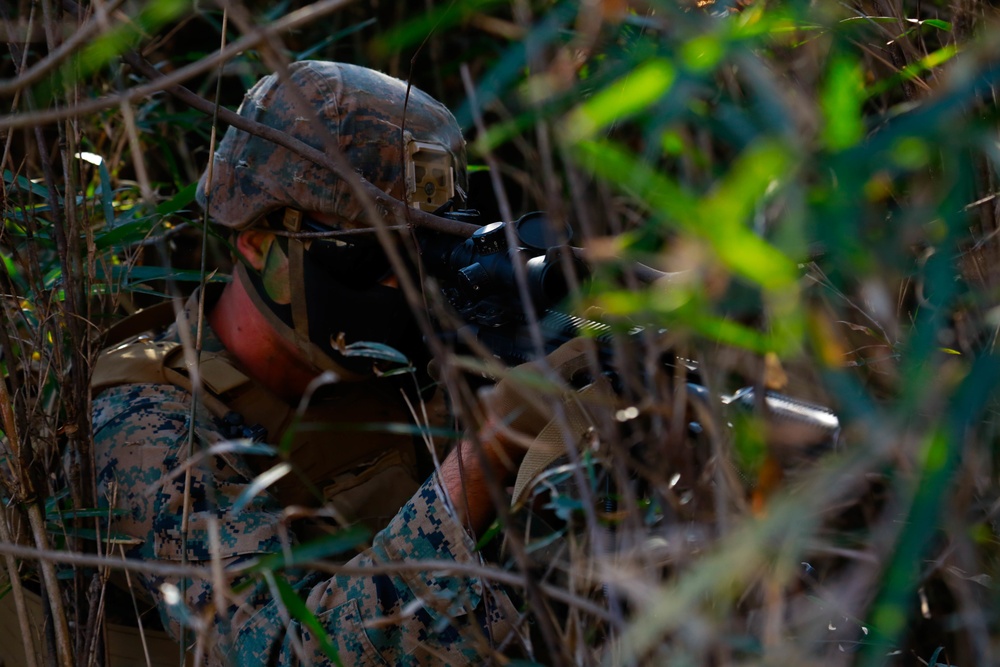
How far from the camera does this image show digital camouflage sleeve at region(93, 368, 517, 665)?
60.4 inches

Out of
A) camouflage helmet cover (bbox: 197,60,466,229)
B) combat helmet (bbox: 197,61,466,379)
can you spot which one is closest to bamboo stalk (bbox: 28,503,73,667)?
combat helmet (bbox: 197,61,466,379)

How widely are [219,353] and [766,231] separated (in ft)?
5.15

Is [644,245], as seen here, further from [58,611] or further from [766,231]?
[58,611]

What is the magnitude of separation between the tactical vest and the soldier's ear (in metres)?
0.22

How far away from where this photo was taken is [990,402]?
32.3 inches

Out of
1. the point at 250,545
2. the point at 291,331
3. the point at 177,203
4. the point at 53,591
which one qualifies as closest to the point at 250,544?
the point at 250,545

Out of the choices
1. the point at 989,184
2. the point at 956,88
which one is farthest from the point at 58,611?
the point at 989,184

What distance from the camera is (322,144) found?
187cm

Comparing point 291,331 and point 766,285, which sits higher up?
point 766,285

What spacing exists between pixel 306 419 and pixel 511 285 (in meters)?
0.86

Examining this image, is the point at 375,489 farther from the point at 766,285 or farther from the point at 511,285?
the point at 766,285

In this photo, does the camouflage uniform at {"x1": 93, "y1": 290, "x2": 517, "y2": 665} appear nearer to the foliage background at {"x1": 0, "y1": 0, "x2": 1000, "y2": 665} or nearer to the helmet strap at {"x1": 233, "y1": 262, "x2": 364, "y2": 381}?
the helmet strap at {"x1": 233, "y1": 262, "x2": 364, "y2": 381}

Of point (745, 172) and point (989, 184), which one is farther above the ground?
point (745, 172)

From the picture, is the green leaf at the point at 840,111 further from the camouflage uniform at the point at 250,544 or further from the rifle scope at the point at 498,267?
the camouflage uniform at the point at 250,544
